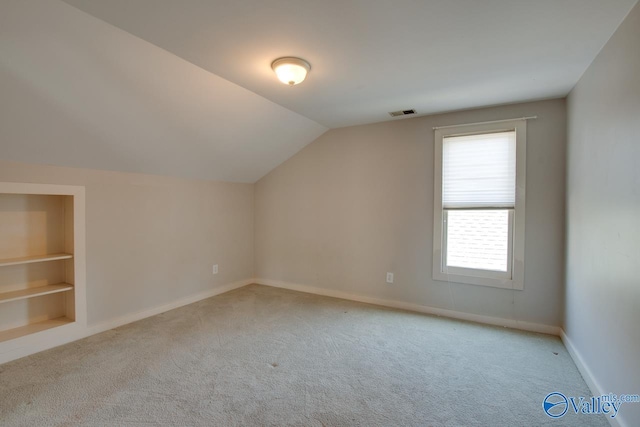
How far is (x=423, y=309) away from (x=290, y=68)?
119 inches

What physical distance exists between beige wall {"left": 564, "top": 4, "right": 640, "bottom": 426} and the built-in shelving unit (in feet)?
13.4

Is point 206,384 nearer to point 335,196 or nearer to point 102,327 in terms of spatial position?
point 102,327

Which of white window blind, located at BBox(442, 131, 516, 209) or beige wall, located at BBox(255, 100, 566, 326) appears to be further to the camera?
white window blind, located at BBox(442, 131, 516, 209)

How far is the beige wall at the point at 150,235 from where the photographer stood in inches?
115

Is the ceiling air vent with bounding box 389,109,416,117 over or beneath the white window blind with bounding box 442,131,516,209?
over

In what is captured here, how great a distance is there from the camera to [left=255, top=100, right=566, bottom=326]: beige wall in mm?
3055

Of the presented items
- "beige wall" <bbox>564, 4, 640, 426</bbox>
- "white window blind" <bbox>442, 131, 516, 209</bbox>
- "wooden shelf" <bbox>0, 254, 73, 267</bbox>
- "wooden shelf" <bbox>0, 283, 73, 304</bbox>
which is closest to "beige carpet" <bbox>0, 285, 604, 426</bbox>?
Answer: "beige wall" <bbox>564, 4, 640, 426</bbox>

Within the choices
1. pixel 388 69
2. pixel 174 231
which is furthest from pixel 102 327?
pixel 388 69

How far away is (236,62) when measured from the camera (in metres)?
2.31

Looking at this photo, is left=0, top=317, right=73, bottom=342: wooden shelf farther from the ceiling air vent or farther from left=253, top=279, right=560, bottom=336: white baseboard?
the ceiling air vent

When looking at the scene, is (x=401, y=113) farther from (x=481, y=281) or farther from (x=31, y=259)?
(x=31, y=259)

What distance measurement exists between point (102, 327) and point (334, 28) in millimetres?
3382

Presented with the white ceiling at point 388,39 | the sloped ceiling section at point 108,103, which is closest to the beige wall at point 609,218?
the white ceiling at point 388,39

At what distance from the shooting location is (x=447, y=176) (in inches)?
138
